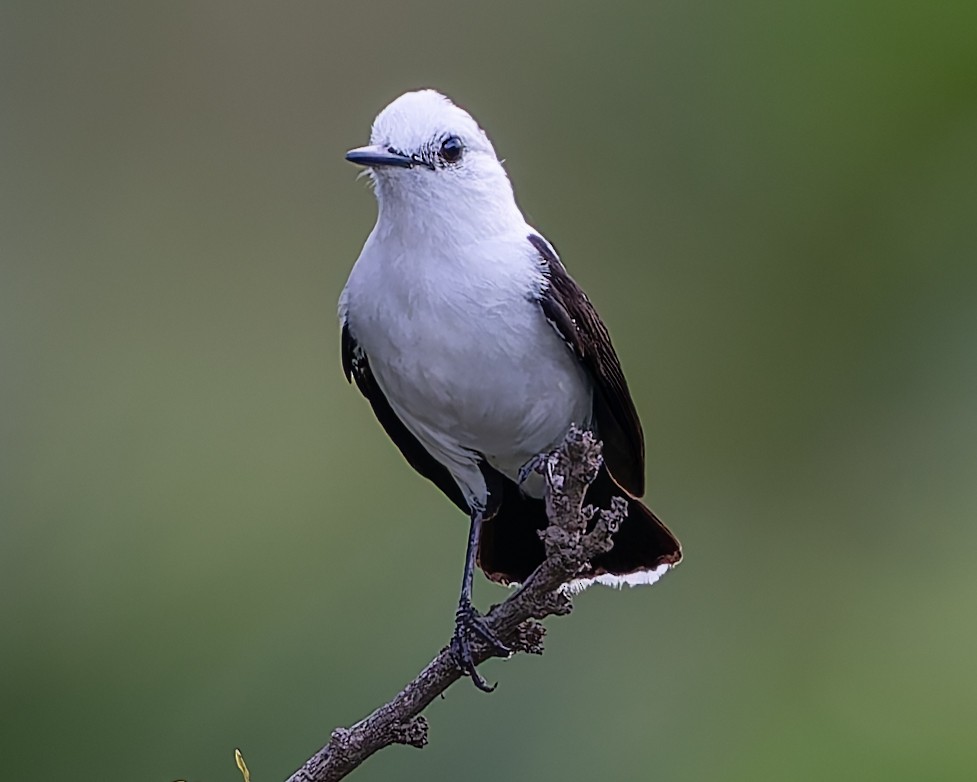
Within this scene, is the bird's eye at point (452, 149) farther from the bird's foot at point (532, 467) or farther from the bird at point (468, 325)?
the bird's foot at point (532, 467)

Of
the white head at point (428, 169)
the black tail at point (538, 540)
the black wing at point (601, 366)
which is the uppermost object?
the white head at point (428, 169)

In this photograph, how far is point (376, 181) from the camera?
2.74m

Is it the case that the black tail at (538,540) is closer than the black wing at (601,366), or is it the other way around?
the black wing at (601,366)

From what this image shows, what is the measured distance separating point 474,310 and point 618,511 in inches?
25.3

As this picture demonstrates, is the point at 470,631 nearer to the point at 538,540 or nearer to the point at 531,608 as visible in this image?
the point at 531,608

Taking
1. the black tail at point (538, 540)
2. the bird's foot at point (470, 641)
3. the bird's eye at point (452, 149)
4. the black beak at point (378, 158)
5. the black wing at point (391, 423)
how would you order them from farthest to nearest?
the black tail at point (538, 540)
the black wing at point (391, 423)
the bird's eye at point (452, 149)
the black beak at point (378, 158)
the bird's foot at point (470, 641)

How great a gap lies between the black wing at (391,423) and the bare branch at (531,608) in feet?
2.39

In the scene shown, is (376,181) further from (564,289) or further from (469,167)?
(564,289)

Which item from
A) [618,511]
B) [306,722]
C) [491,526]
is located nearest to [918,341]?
[491,526]

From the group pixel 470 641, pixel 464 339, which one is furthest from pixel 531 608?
pixel 464 339

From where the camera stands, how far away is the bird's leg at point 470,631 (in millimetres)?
2271

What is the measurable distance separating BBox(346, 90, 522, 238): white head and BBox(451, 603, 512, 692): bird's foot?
71 centimetres

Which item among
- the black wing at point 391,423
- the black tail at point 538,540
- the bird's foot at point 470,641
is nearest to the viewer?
the bird's foot at point 470,641

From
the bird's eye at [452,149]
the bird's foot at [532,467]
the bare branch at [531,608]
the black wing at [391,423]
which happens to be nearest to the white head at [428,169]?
the bird's eye at [452,149]
